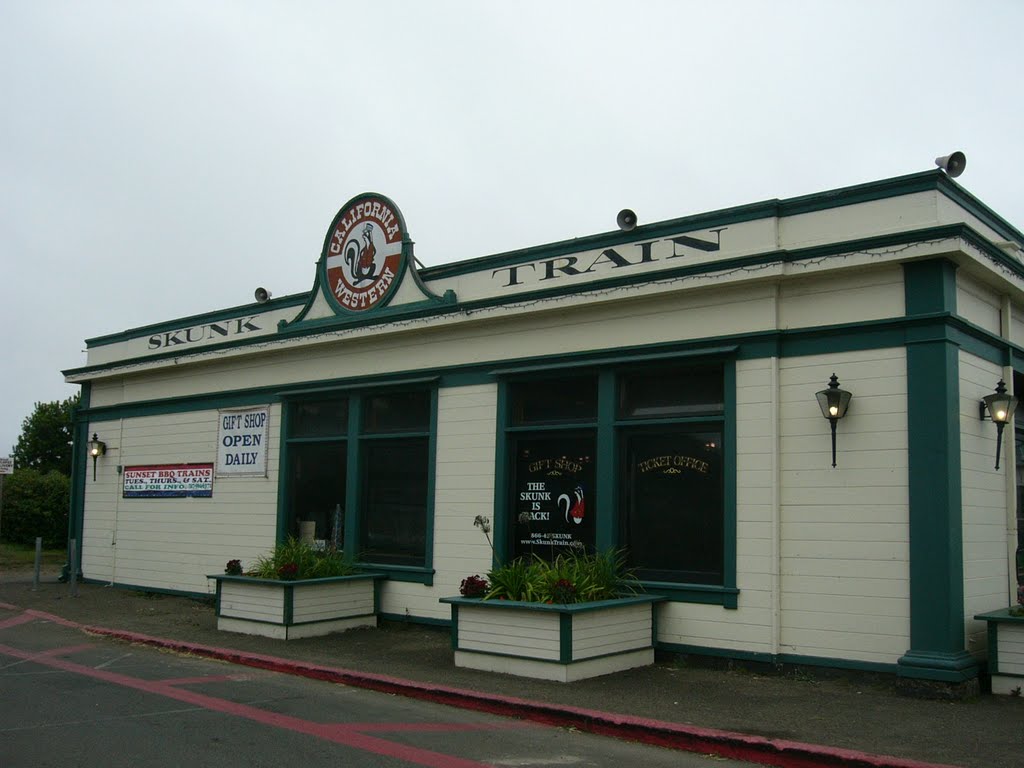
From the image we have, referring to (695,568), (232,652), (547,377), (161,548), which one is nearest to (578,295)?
(547,377)

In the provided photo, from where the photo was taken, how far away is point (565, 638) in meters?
9.57

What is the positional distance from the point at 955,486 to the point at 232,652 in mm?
7965

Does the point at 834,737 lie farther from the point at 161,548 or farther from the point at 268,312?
the point at 161,548

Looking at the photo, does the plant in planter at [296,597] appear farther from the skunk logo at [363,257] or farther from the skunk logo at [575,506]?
the skunk logo at [363,257]

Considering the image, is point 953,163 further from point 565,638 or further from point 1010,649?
point 565,638

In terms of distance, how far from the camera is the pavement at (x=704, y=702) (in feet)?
23.4

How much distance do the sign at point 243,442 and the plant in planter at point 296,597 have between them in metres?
2.57

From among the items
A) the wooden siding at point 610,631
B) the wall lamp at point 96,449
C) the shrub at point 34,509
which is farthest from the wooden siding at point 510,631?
the shrub at point 34,509

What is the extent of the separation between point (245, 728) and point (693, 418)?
561 cm

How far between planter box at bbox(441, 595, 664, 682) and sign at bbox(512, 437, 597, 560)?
5.01ft

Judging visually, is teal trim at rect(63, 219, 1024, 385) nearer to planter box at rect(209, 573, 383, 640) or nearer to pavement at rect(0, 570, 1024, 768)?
planter box at rect(209, 573, 383, 640)

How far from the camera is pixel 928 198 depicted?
9438 mm

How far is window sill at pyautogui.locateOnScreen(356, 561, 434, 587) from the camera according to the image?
13.1 metres

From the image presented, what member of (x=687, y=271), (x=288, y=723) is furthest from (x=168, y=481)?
(x=687, y=271)
